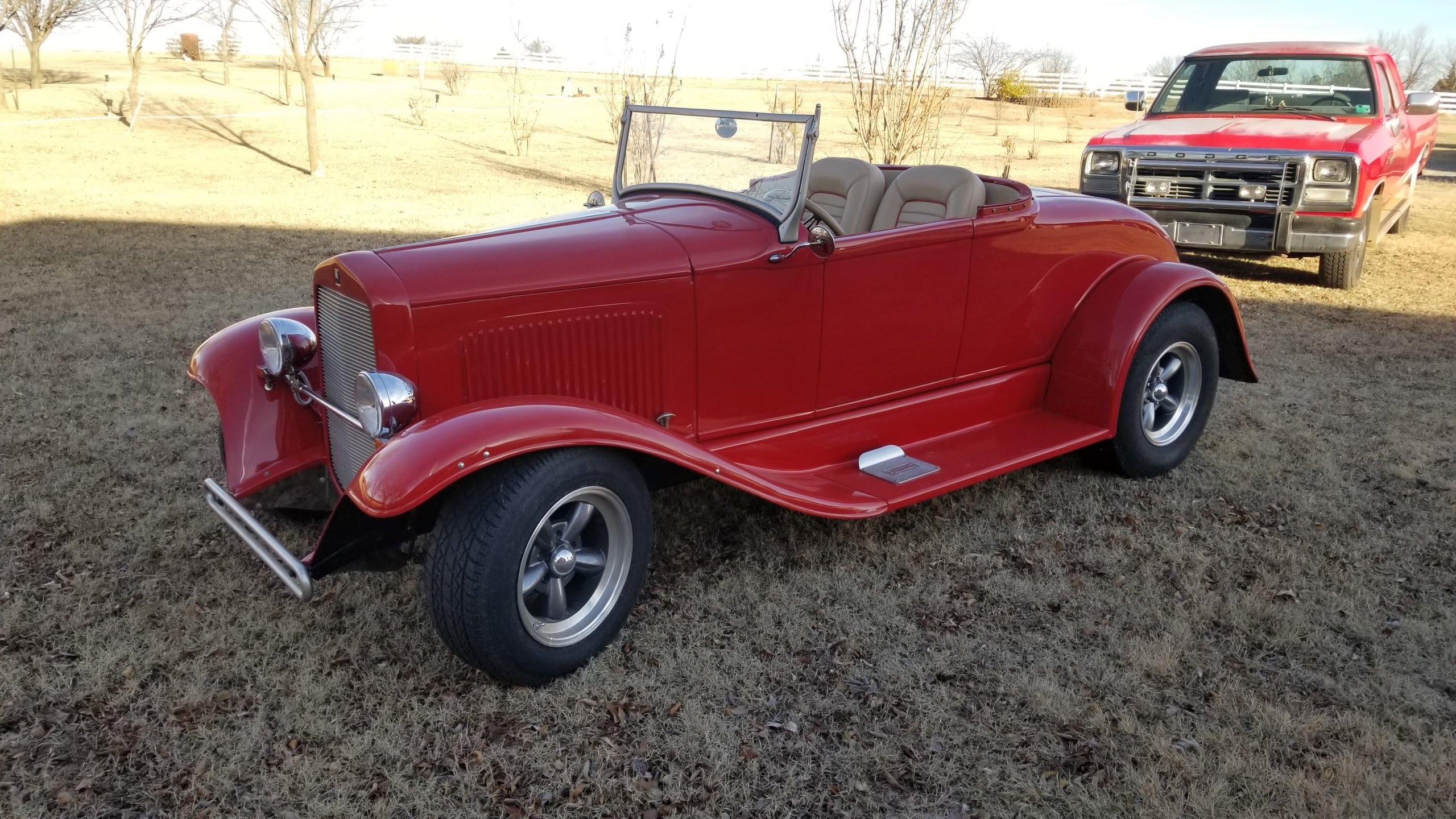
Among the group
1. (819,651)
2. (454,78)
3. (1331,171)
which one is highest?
(454,78)

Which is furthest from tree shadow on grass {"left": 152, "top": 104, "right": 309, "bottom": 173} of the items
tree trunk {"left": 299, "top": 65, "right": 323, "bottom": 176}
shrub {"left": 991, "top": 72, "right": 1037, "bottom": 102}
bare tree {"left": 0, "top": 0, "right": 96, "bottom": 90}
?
shrub {"left": 991, "top": 72, "right": 1037, "bottom": 102}

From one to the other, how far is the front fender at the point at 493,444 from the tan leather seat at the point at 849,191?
1.57m

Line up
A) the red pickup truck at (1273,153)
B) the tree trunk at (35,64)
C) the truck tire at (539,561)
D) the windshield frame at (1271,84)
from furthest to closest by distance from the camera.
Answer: the tree trunk at (35,64) < the windshield frame at (1271,84) < the red pickup truck at (1273,153) < the truck tire at (539,561)

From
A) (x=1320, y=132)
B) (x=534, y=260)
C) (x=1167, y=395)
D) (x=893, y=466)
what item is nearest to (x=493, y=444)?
(x=534, y=260)

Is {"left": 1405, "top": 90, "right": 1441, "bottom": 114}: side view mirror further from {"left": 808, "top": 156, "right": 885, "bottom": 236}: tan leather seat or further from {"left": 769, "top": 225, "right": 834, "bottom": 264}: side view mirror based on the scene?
{"left": 769, "top": 225, "right": 834, "bottom": 264}: side view mirror

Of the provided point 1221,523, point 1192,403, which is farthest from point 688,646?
point 1192,403

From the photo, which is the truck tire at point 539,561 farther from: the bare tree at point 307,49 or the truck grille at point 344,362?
the bare tree at point 307,49

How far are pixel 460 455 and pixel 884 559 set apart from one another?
198 centimetres

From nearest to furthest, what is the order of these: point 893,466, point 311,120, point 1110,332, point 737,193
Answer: point 737,193 < point 893,466 < point 1110,332 < point 311,120

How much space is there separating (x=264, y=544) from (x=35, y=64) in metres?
29.2

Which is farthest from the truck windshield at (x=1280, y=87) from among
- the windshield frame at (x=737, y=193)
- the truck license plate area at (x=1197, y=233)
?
the windshield frame at (x=737, y=193)

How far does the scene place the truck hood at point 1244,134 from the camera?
26.6 ft

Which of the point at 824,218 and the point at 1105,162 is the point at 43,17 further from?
the point at 824,218

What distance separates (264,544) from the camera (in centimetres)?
320
